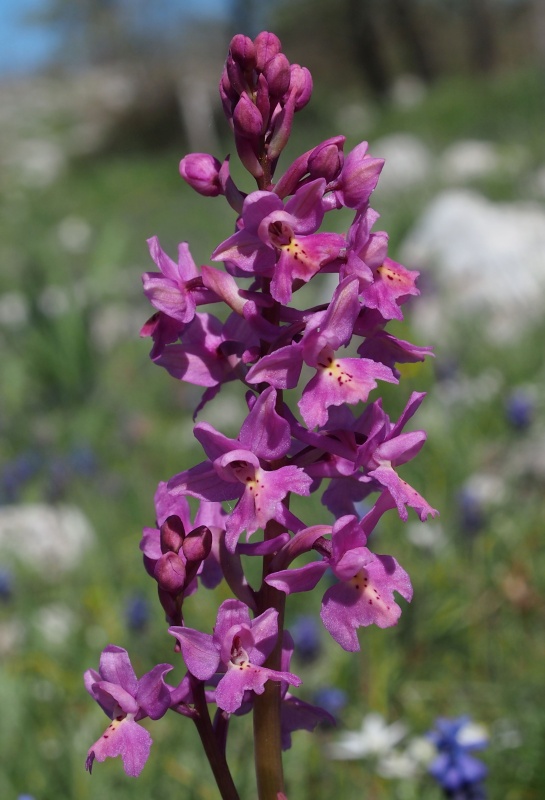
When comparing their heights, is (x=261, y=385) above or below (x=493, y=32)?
above

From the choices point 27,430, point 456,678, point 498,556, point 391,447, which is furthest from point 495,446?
point 391,447

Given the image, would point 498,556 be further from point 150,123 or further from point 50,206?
point 150,123

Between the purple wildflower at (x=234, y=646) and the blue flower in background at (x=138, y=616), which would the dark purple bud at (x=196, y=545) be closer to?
the purple wildflower at (x=234, y=646)

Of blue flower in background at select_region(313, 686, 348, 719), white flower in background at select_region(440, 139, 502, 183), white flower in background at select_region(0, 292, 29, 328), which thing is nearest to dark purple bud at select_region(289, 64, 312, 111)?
blue flower in background at select_region(313, 686, 348, 719)

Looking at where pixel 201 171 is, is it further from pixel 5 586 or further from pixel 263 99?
pixel 5 586

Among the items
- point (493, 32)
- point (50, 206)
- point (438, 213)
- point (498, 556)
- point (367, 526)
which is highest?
point (367, 526)

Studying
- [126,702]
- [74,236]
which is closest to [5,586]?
[126,702]
